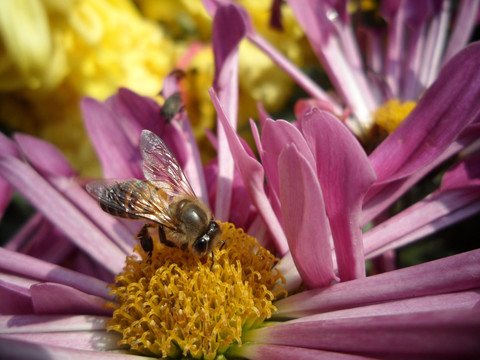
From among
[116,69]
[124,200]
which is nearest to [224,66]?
[124,200]

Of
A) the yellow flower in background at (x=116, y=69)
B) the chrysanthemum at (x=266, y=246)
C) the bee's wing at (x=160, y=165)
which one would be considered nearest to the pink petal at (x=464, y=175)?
the chrysanthemum at (x=266, y=246)

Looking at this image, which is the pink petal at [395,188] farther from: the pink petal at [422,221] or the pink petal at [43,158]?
the pink petal at [43,158]

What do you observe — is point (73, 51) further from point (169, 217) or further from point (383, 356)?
point (383, 356)

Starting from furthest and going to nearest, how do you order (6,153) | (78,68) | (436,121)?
(78,68)
(6,153)
(436,121)

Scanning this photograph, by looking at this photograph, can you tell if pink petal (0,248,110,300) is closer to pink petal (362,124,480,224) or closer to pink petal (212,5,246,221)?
pink petal (212,5,246,221)

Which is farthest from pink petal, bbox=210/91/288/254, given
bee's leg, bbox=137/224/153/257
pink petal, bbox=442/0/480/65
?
pink petal, bbox=442/0/480/65

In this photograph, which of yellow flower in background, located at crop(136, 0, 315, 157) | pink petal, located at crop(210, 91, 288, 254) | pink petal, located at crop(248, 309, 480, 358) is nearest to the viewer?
pink petal, located at crop(248, 309, 480, 358)

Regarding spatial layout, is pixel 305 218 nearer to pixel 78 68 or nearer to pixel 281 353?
pixel 281 353
